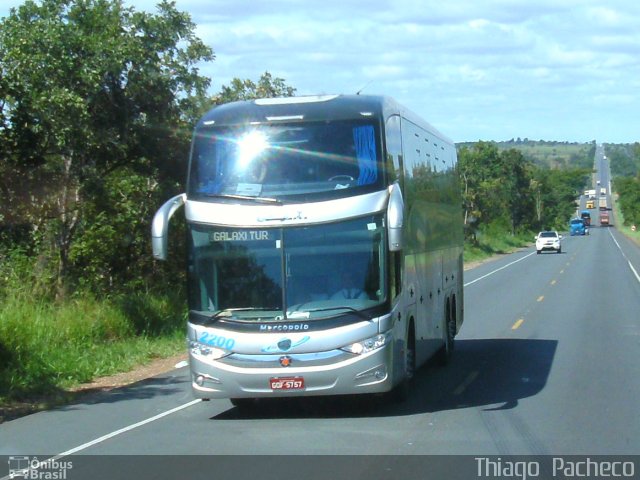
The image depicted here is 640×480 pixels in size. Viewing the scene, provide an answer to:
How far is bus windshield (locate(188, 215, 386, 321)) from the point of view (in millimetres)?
10461

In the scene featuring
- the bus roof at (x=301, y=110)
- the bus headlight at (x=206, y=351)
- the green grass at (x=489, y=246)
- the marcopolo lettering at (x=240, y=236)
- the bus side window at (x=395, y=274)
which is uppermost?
the bus roof at (x=301, y=110)

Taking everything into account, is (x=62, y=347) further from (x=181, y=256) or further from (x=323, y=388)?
(x=181, y=256)

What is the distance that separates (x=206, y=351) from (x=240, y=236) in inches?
50.2

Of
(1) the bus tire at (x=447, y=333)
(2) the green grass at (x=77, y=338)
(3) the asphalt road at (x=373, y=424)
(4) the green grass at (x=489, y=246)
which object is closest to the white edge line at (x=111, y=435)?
(3) the asphalt road at (x=373, y=424)

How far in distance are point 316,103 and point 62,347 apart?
23.2 feet

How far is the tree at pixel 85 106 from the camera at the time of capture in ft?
55.7

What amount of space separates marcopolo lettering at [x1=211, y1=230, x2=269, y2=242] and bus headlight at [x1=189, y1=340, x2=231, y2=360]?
1.14 metres

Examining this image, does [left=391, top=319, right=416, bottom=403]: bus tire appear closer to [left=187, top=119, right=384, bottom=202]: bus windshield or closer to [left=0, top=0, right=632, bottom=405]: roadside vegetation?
[left=187, top=119, right=384, bottom=202]: bus windshield

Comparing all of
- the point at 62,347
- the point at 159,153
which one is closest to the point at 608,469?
the point at 62,347

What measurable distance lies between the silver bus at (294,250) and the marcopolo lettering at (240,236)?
11 millimetres

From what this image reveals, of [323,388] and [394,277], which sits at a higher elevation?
[394,277]

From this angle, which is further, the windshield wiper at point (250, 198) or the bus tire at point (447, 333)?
the bus tire at point (447, 333)

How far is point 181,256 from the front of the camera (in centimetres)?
2444

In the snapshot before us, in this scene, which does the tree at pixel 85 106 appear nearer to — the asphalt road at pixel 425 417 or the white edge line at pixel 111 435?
the asphalt road at pixel 425 417
